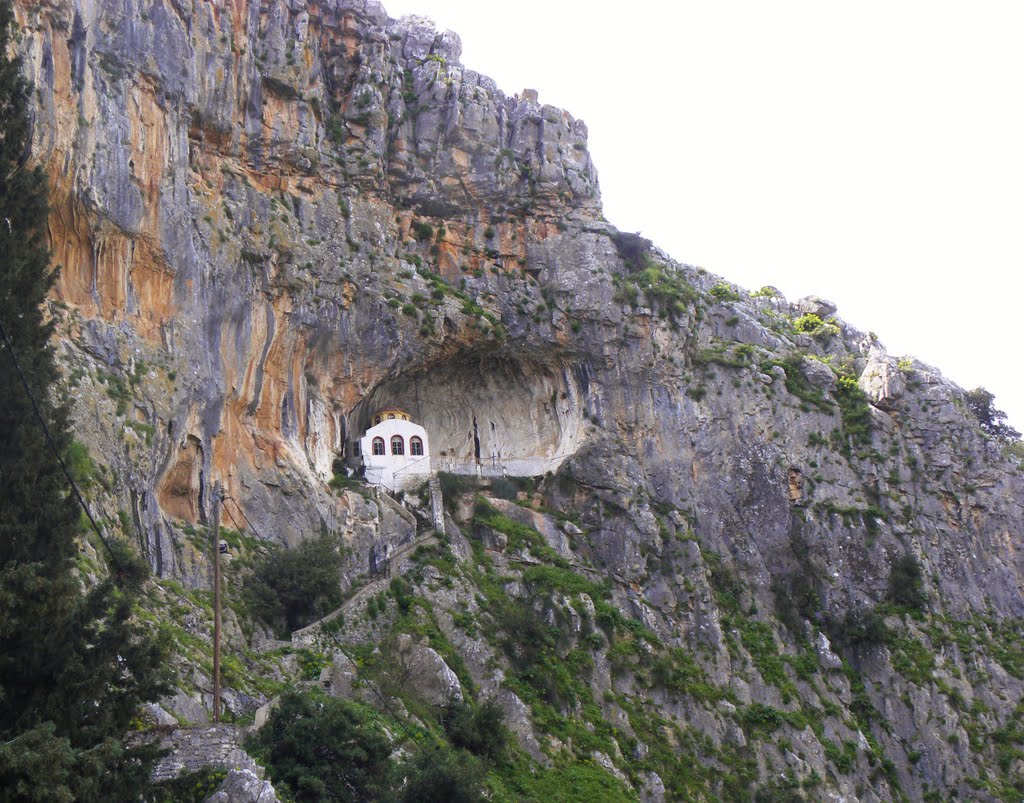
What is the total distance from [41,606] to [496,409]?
39.1 meters

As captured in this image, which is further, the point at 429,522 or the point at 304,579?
the point at 429,522

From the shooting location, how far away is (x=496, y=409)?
195ft

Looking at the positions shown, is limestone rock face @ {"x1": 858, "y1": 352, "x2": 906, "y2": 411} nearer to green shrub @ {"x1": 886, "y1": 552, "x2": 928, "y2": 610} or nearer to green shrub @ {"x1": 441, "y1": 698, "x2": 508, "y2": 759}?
green shrub @ {"x1": 886, "y1": 552, "x2": 928, "y2": 610}

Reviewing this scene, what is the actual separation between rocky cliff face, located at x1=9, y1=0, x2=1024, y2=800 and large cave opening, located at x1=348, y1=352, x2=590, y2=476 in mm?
162

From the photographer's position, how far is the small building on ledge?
5322 cm

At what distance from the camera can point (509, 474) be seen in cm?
5712

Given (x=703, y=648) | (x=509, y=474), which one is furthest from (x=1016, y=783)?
(x=509, y=474)

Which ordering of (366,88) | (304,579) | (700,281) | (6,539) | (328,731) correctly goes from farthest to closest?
(700,281)
(366,88)
(304,579)
(328,731)
(6,539)

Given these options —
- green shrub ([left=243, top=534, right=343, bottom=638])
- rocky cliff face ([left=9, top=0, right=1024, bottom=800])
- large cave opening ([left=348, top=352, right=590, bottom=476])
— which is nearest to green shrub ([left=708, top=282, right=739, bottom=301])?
rocky cliff face ([left=9, top=0, right=1024, bottom=800])

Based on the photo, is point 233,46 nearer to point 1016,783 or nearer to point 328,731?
point 328,731

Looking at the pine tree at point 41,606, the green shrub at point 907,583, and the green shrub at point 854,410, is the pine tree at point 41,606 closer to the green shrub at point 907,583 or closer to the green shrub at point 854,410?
the green shrub at point 907,583

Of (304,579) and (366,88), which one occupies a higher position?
(366,88)

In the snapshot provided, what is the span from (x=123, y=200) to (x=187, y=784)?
2368 cm

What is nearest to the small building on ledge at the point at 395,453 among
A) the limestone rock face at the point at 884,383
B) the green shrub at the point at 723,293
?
the green shrub at the point at 723,293
